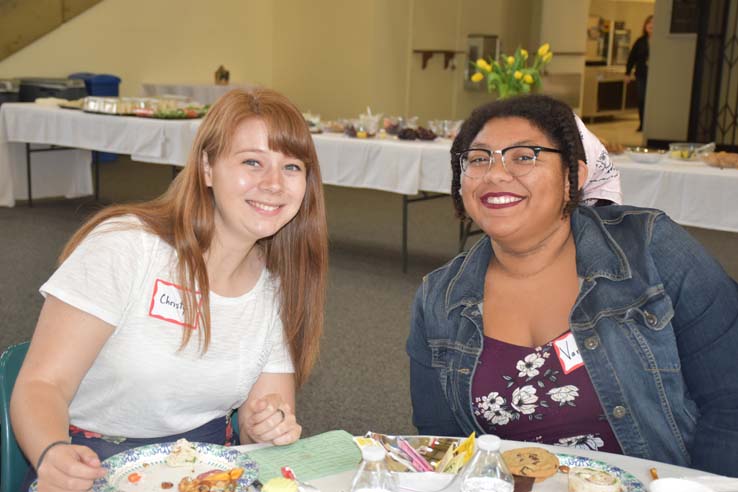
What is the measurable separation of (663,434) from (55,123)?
19.1ft

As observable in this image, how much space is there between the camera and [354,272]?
5.16 m

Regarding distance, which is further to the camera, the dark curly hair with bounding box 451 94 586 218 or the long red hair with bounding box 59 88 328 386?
the dark curly hair with bounding box 451 94 586 218

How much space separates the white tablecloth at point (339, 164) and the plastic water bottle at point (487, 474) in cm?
333

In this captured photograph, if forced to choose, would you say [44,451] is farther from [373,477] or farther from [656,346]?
[656,346]

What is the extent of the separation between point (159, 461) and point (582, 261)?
85cm

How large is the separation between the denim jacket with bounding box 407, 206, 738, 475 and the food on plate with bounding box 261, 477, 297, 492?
0.54 metres

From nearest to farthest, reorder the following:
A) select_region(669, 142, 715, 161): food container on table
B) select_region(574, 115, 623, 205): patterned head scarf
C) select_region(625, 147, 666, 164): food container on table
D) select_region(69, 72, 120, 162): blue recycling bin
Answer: select_region(574, 115, 623, 205): patterned head scarf < select_region(625, 147, 666, 164): food container on table < select_region(669, 142, 715, 161): food container on table < select_region(69, 72, 120, 162): blue recycling bin

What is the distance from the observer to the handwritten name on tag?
1477 mm

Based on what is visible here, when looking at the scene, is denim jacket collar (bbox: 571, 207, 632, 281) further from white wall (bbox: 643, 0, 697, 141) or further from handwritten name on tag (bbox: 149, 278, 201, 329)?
white wall (bbox: 643, 0, 697, 141)

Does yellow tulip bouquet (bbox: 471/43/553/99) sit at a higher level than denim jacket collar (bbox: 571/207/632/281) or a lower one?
higher

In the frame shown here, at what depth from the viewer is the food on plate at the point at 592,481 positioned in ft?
3.64

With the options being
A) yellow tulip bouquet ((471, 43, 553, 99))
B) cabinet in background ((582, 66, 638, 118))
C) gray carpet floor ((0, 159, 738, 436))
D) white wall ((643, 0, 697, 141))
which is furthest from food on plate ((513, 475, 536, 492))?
cabinet in background ((582, 66, 638, 118))

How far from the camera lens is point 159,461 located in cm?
124

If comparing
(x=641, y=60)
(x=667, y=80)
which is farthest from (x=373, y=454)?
(x=641, y=60)
